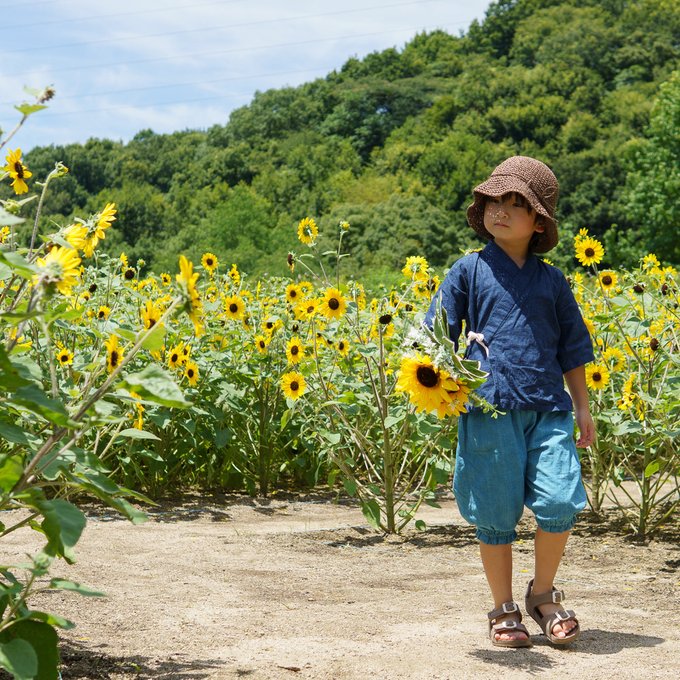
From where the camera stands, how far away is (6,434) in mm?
1693

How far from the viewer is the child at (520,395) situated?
265 cm

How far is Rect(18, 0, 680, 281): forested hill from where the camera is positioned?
3569 cm

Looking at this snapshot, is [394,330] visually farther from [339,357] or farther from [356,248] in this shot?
[356,248]

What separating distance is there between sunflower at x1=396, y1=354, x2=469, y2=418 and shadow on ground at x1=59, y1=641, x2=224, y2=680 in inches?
30.5

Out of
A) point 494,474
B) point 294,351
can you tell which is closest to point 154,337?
point 494,474

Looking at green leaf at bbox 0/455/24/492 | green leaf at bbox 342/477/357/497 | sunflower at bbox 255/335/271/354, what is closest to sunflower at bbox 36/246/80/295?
green leaf at bbox 0/455/24/492

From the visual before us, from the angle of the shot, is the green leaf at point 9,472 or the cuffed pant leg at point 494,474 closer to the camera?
the green leaf at point 9,472

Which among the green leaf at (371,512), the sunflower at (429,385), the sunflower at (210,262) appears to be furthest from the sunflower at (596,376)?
the sunflower at (210,262)

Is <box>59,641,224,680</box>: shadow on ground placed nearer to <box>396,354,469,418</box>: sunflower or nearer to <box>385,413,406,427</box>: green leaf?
<box>396,354,469,418</box>: sunflower

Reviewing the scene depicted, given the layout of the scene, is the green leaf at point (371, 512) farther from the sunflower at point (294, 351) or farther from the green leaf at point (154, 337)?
the green leaf at point (154, 337)

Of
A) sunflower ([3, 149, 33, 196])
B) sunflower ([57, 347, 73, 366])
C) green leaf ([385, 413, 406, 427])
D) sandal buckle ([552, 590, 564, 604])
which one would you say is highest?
sunflower ([3, 149, 33, 196])

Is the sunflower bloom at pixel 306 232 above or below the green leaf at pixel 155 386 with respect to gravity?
above

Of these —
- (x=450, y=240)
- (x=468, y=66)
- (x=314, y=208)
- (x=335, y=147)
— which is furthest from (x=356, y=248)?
(x=468, y=66)

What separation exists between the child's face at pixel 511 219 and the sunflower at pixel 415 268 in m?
1.16
